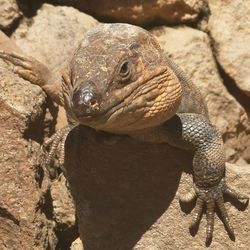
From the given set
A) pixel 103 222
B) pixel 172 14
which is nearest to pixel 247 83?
pixel 172 14

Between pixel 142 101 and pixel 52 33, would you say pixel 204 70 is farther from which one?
pixel 142 101

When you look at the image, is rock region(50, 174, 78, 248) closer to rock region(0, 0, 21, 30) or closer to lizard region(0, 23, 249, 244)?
lizard region(0, 23, 249, 244)

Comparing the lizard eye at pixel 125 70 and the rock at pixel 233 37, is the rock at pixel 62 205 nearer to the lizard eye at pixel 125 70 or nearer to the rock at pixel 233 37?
the lizard eye at pixel 125 70

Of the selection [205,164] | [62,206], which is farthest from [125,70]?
[62,206]

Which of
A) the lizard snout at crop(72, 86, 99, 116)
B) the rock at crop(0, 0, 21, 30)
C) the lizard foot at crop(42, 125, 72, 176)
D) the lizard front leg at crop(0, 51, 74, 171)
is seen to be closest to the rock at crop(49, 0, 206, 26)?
the rock at crop(0, 0, 21, 30)

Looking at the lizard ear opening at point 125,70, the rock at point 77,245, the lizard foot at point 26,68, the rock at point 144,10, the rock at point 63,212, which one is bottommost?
the rock at point 77,245

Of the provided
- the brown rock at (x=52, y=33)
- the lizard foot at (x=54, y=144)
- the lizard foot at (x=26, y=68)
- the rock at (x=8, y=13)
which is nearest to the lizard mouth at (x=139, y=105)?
the lizard foot at (x=54, y=144)
